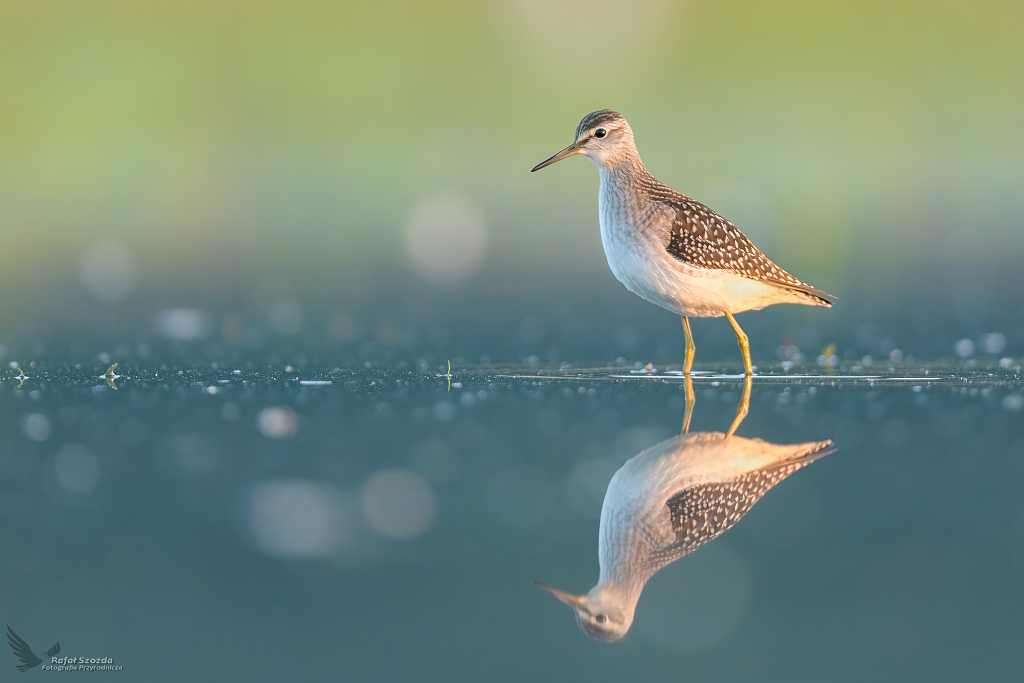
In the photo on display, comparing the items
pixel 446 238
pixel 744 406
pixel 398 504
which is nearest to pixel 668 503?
pixel 398 504

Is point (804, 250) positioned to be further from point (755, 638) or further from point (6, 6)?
point (6, 6)

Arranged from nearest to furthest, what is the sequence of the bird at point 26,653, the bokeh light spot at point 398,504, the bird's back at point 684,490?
the bird at point 26,653 → the bird's back at point 684,490 → the bokeh light spot at point 398,504

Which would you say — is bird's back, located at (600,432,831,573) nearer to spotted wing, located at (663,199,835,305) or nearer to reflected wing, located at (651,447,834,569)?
reflected wing, located at (651,447,834,569)

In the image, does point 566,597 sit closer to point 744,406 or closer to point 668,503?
point 668,503

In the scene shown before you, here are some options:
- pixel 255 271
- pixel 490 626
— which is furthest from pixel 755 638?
pixel 255 271

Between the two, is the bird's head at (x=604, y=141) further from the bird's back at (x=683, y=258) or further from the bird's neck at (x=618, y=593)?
the bird's neck at (x=618, y=593)

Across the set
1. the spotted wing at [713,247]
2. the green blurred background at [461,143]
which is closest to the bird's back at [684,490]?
the spotted wing at [713,247]
